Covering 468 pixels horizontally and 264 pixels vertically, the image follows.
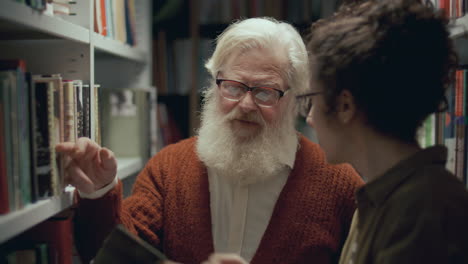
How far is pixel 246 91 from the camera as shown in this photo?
1539 mm

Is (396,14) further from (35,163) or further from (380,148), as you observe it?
(35,163)

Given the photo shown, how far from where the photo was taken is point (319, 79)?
1007 mm

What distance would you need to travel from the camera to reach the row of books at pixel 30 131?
920mm

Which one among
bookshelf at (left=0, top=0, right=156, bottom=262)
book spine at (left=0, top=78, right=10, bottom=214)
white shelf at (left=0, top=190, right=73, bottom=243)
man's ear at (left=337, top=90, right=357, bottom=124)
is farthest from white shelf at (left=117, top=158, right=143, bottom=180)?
man's ear at (left=337, top=90, right=357, bottom=124)

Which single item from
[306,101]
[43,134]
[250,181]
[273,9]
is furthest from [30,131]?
[273,9]

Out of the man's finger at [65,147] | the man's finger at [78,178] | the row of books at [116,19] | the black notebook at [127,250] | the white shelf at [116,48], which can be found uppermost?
the row of books at [116,19]

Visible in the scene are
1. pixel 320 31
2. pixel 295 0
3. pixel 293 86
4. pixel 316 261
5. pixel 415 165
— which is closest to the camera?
pixel 415 165

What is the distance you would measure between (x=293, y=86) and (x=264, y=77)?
0.14m

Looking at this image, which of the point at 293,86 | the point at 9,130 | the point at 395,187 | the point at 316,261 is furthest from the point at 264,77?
the point at 9,130

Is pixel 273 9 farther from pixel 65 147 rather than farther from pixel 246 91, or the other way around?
Result: pixel 65 147

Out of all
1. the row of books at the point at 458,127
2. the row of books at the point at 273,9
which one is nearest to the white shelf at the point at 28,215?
the row of books at the point at 458,127

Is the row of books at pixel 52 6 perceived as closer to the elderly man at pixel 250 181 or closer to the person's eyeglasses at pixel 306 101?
the elderly man at pixel 250 181

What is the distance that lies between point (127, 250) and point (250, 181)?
0.74m

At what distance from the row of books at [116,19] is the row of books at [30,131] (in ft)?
1.96
